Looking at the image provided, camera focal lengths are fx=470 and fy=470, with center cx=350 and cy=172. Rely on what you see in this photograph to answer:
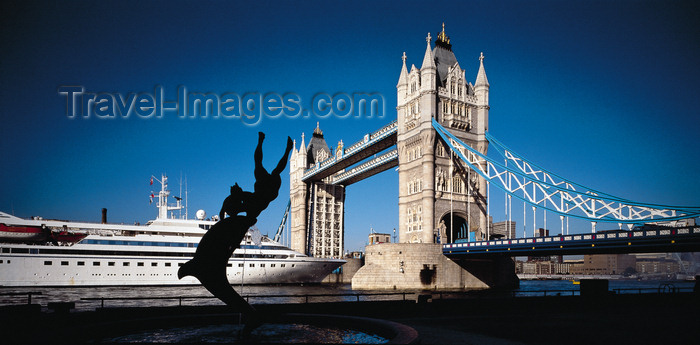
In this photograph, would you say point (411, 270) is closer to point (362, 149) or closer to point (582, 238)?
point (582, 238)

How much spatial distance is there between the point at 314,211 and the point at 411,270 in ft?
143

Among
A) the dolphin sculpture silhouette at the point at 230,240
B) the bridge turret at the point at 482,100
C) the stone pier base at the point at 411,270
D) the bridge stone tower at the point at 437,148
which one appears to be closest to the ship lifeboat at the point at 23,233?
the stone pier base at the point at 411,270

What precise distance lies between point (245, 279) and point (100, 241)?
1774 cm

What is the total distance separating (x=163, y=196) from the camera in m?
69.0

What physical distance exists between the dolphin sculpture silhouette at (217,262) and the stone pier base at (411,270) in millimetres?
41120

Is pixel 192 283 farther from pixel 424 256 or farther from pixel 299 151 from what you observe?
pixel 299 151

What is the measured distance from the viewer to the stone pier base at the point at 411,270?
170ft

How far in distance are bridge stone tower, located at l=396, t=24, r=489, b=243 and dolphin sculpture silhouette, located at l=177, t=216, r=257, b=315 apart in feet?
154

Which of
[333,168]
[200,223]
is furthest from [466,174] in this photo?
[200,223]

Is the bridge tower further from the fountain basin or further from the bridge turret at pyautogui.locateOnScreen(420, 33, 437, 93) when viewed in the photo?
the fountain basin

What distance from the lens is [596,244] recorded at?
132ft

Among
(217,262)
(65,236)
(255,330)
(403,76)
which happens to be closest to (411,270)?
(403,76)

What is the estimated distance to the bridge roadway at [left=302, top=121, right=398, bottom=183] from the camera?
228ft

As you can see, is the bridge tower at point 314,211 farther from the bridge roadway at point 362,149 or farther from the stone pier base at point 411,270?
the stone pier base at point 411,270
